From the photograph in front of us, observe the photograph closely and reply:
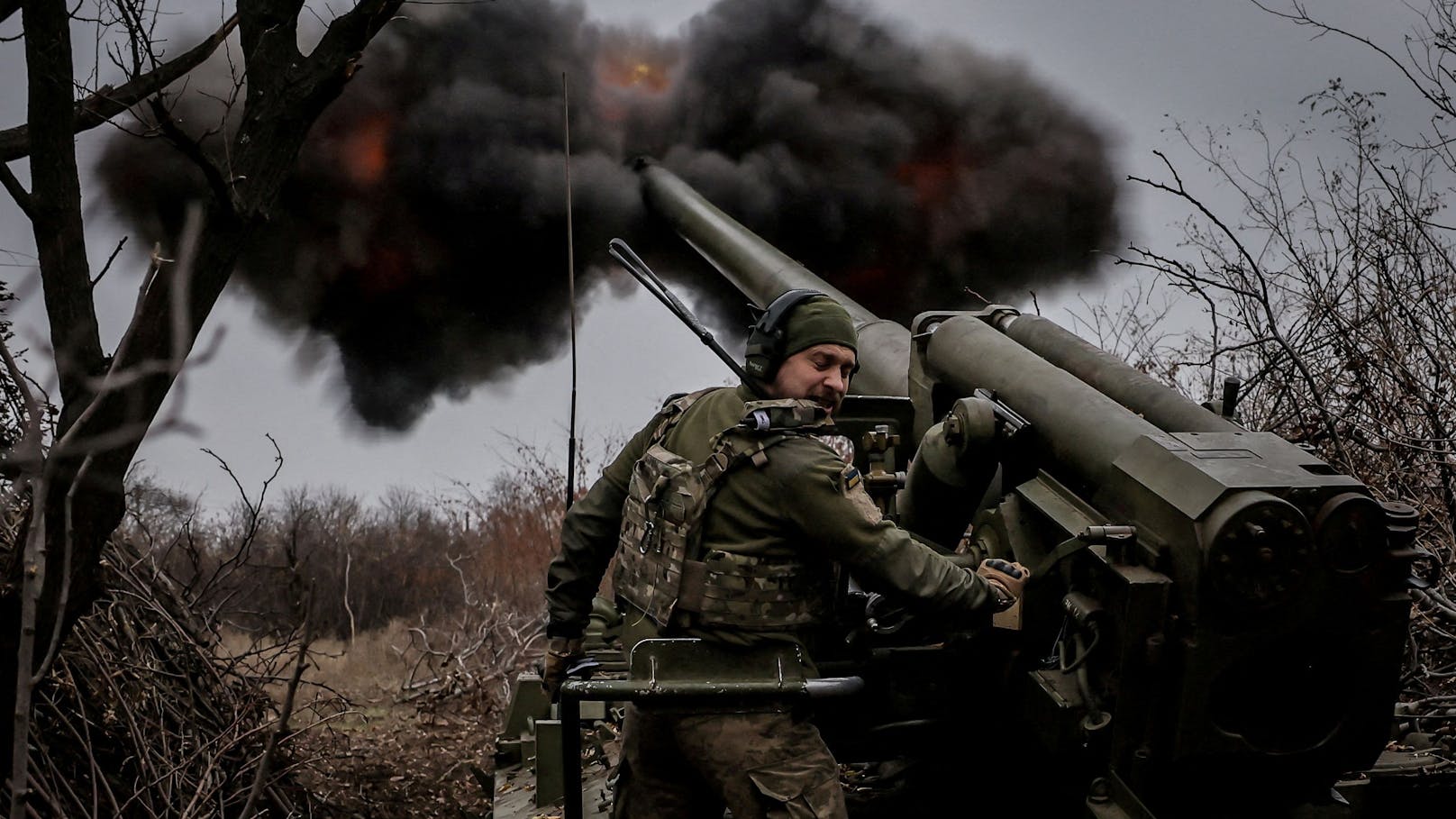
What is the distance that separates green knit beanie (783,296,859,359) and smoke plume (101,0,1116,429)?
4.19 m

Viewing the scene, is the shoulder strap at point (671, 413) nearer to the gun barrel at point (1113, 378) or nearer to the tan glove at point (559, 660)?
the tan glove at point (559, 660)

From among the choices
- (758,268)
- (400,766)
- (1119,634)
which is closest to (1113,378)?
(1119,634)

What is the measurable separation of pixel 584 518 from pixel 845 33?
717cm

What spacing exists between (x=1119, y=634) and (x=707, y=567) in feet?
3.29

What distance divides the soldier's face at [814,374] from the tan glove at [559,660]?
89 cm

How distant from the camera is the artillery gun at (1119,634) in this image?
284 cm

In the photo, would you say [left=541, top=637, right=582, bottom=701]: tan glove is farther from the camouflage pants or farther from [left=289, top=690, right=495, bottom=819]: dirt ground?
[left=289, top=690, right=495, bottom=819]: dirt ground

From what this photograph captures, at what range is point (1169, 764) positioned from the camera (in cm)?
297

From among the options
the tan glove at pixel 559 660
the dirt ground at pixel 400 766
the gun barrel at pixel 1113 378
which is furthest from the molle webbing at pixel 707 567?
the dirt ground at pixel 400 766

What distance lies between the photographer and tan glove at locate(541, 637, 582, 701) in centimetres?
329

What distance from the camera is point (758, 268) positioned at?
6168 millimetres

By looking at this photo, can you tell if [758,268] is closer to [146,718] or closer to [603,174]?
[603,174]

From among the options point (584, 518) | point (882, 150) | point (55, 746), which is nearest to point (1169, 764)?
point (584, 518)

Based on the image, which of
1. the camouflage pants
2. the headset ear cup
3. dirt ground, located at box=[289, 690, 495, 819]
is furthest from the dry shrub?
the headset ear cup
